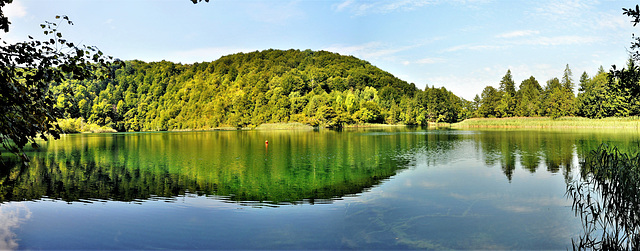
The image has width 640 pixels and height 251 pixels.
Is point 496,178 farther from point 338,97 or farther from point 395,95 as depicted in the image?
point 395,95

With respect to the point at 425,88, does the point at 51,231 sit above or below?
below

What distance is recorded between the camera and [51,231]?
959 centimetres

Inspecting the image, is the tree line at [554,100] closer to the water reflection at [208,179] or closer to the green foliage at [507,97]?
the green foliage at [507,97]

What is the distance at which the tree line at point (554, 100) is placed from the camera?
80.2m

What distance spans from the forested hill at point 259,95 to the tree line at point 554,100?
46.6 feet

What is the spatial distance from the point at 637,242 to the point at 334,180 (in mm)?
11150

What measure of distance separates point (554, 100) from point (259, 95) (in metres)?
92.1

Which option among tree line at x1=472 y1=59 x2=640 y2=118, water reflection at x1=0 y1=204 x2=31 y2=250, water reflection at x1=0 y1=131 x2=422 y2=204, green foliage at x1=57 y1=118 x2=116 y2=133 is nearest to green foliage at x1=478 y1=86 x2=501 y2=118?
tree line at x1=472 y1=59 x2=640 y2=118

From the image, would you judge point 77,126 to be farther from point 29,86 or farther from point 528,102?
point 528,102

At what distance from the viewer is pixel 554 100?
9262 centimetres

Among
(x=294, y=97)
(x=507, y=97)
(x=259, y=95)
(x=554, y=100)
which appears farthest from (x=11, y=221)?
(x=259, y=95)

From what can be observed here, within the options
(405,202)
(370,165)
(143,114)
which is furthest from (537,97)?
(143,114)

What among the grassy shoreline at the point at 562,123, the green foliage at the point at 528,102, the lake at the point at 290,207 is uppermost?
the green foliage at the point at 528,102

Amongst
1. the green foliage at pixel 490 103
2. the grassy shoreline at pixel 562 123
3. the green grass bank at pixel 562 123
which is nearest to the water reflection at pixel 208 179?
the grassy shoreline at pixel 562 123
